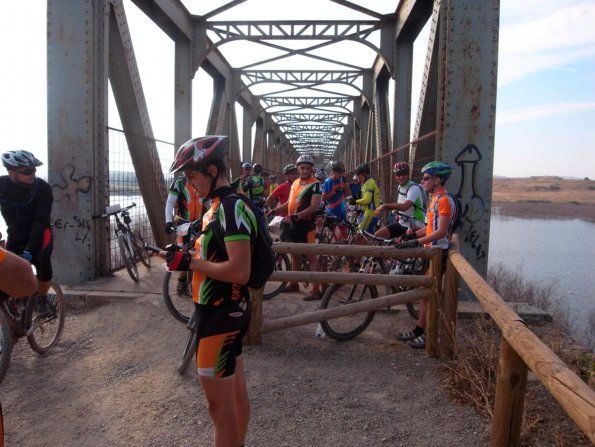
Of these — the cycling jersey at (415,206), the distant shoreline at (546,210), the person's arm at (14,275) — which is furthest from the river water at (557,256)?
the person's arm at (14,275)

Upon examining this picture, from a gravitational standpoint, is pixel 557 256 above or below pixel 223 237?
below

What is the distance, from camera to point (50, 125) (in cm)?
650

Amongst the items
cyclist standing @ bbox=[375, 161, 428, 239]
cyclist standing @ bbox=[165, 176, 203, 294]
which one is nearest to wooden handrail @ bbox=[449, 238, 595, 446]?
cyclist standing @ bbox=[375, 161, 428, 239]

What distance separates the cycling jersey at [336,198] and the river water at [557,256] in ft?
22.6

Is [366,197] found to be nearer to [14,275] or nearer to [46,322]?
[46,322]

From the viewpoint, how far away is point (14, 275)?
5.21 ft

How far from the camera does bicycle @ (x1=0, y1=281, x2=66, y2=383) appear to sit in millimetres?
3637

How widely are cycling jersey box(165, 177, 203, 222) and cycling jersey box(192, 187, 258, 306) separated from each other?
159 inches

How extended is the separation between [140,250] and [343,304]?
13.7ft

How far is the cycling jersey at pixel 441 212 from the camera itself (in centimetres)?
432

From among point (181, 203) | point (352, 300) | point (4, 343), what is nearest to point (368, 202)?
point (352, 300)

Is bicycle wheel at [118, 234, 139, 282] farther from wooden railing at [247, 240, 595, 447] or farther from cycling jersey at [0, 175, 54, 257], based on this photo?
wooden railing at [247, 240, 595, 447]

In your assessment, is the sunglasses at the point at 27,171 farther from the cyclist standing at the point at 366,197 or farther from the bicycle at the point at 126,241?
the cyclist standing at the point at 366,197

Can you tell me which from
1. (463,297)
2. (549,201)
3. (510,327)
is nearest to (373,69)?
(463,297)
